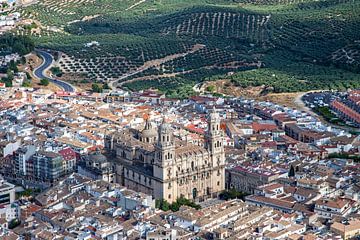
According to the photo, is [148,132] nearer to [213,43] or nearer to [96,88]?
[96,88]

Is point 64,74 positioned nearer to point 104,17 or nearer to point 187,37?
point 187,37

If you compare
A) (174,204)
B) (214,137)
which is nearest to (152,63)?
(214,137)

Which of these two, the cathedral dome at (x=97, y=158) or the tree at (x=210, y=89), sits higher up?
the cathedral dome at (x=97, y=158)

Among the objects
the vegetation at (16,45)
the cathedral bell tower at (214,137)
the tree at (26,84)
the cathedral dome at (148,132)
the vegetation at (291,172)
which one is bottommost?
the tree at (26,84)

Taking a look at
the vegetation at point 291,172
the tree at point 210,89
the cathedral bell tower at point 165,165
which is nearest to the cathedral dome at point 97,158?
the cathedral bell tower at point 165,165

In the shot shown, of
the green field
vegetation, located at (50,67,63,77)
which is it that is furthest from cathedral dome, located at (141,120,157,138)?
vegetation, located at (50,67,63,77)

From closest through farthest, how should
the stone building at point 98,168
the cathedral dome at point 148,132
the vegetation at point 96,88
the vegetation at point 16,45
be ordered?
the stone building at point 98,168 < the cathedral dome at point 148,132 < the vegetation at point 96,88 < the vegetation at point 16,45

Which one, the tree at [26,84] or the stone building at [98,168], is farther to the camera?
the tree at [26,84]

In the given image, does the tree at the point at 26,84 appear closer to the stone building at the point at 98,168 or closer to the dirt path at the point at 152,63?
the dirt path at the point at 152,63
